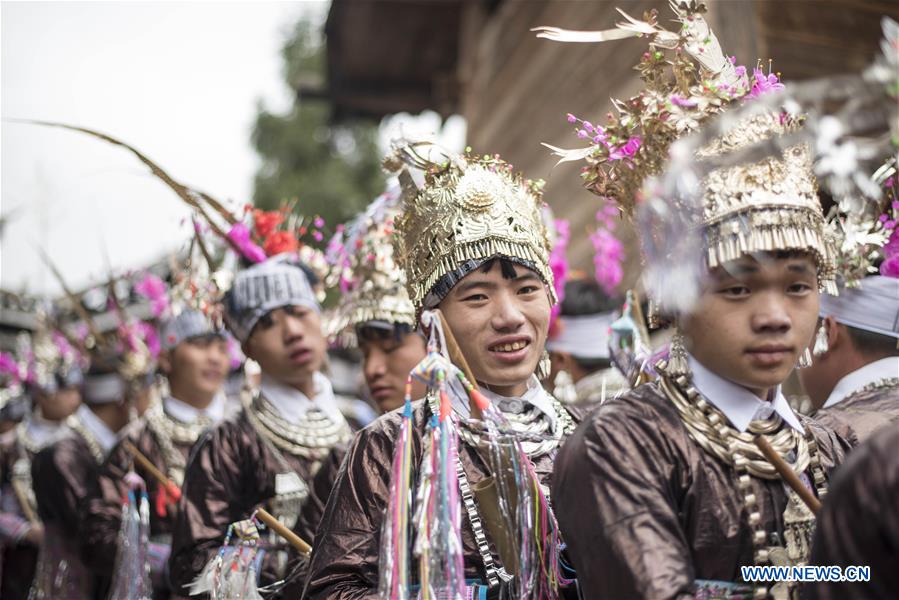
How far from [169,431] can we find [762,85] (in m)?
4.68

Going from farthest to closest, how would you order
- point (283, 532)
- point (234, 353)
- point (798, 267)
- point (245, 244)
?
1. point (234, 353)
2. point (245, 244)
3. point (283, 532)
4. point (798, 267)

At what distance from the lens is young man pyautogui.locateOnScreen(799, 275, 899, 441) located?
11.8ft

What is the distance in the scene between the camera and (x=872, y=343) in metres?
3.72

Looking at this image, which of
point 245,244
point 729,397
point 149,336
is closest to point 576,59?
point 149,336

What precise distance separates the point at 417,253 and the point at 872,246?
1394 mm

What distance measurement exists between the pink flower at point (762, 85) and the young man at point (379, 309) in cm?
185

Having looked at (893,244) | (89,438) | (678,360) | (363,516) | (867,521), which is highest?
(89,438)

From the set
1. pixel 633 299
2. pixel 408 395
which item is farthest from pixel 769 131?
pixel 633 299

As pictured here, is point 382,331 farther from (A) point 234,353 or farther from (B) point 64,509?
(B) point 64,509

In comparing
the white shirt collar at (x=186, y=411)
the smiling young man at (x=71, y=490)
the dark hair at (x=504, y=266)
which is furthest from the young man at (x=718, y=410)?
the smiling young man at (x=71, y=490)

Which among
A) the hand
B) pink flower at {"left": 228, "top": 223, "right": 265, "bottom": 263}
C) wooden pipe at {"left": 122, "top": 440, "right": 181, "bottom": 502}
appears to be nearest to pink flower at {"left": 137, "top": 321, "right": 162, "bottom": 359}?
wooden pipe at {"left": 122, "top": 440, "right": 181, "bottom": 502}

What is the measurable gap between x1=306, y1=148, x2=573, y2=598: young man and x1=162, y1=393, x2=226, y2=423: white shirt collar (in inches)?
135

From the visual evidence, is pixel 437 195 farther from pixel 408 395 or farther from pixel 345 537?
pixel 345 537

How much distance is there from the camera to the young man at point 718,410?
2236mm
